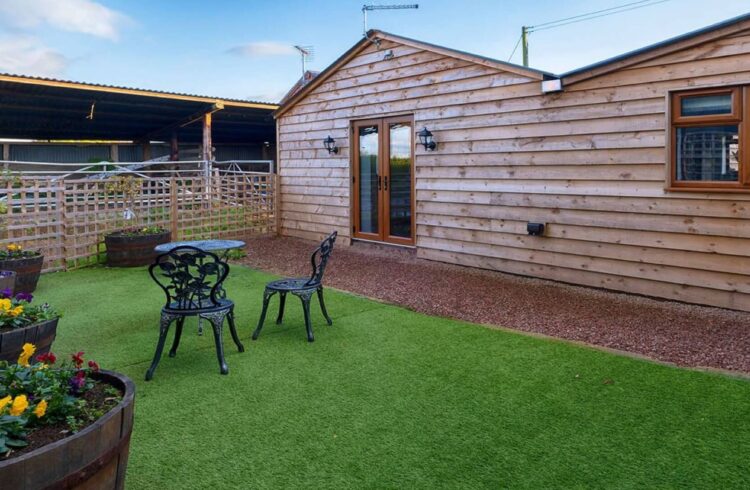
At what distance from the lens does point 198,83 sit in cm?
2144

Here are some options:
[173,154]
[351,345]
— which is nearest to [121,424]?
[351,345]

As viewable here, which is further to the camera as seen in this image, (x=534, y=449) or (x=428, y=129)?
(x=428, y=129)

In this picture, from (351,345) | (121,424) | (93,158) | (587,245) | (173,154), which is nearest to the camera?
(121,424)

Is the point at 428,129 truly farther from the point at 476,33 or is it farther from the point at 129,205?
the point at 476,33

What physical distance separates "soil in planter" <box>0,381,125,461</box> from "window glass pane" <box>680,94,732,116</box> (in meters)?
5.22

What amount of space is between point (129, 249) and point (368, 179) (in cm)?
363

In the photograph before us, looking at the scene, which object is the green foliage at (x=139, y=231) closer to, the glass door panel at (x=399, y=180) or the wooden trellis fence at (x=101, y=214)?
the wooden trellis fence at (x=101, y=214)

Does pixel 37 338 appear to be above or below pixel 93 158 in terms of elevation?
below

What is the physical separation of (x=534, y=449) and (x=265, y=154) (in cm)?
2321

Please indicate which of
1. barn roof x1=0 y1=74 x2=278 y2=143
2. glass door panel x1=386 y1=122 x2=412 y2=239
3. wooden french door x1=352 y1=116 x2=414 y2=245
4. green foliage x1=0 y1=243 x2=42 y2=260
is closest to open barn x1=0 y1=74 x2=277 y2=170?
barn roof x1=0 y1=74 x2=278 y2=143

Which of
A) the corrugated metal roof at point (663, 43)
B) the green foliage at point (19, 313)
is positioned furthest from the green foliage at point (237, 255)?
the corrugated metal roof at point (663, 43)

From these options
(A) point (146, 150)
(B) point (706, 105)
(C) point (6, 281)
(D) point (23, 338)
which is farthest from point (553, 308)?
(A) point (146, 150)

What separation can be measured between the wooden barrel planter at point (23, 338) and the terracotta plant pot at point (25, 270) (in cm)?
311

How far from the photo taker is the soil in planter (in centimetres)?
168
